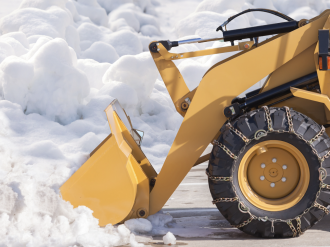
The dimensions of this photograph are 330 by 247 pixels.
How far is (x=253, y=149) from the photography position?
279 cm

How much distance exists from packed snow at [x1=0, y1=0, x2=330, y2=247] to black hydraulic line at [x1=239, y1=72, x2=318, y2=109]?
3.99 feet

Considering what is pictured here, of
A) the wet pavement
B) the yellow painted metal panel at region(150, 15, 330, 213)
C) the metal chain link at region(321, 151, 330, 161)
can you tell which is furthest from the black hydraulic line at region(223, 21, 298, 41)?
the wet pavement

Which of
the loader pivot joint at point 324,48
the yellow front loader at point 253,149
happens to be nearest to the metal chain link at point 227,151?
the yellow front loader at point 253,149

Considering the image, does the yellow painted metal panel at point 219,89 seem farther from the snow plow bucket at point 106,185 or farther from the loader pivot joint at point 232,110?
the snow plow bucket at point 106,185

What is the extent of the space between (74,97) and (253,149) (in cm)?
681

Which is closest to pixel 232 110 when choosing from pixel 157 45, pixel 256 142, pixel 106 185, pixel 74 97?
pixel 256 142

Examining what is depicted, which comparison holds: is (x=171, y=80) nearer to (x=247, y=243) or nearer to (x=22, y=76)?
(x=247, y=243)

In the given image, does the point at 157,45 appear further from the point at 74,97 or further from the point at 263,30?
the point at 74,97

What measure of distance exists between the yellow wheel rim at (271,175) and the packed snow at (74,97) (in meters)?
0.72

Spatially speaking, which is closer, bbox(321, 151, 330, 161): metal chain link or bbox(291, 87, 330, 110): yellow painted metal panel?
bbox(321, 151, 330, 161): metal chain link

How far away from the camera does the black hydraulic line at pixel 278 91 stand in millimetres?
2912

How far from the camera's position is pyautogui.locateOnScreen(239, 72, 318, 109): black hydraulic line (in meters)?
2.91

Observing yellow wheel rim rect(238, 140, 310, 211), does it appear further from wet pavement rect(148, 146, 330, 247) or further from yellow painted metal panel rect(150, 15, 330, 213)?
yellow painted metal panel rect(150, 15, 330, 213)

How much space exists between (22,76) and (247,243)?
703 cm
